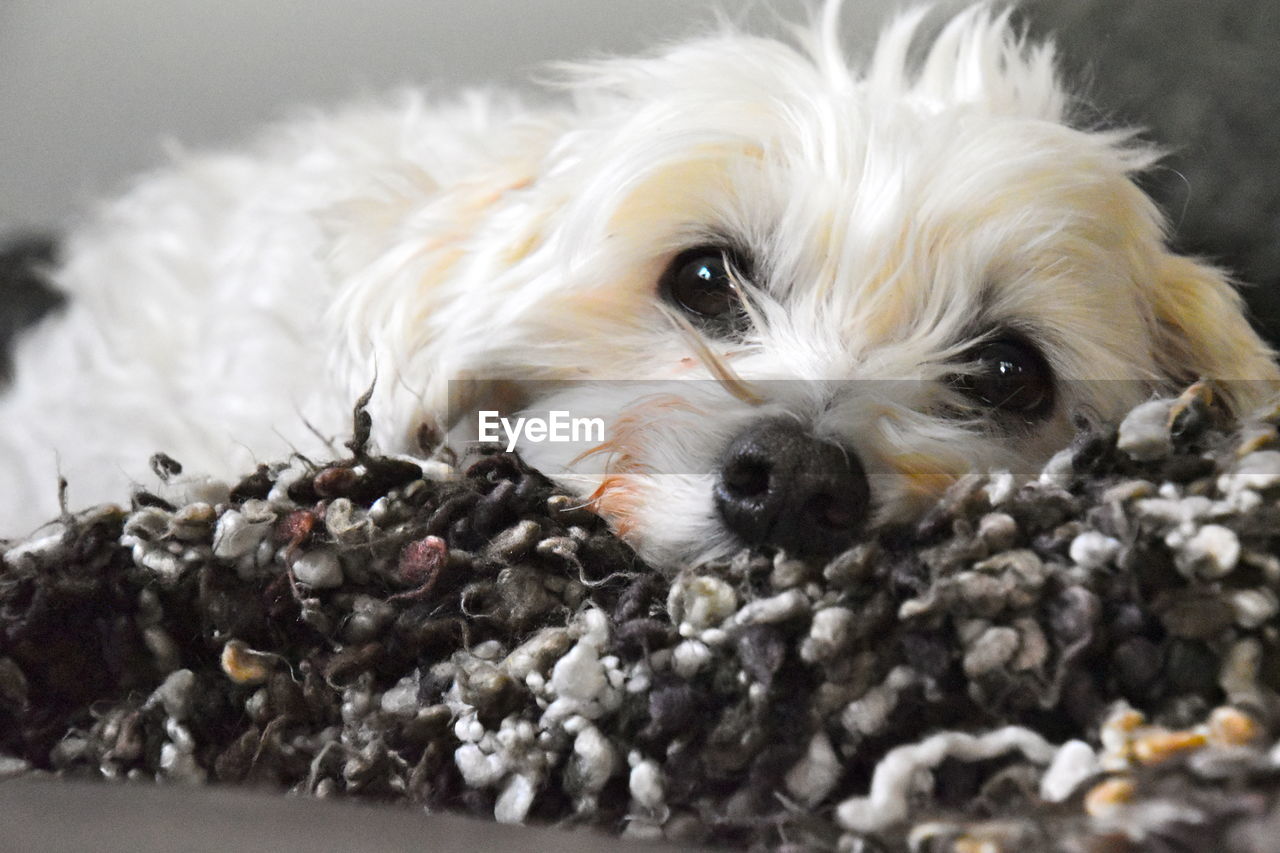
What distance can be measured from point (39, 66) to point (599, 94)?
91cm

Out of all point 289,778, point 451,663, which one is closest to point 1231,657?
point 451,663

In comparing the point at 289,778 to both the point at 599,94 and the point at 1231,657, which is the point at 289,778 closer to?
the point at 1231,657

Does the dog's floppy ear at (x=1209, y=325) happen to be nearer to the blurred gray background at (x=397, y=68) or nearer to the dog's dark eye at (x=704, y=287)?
the blurred gray background at (x=397, y=68)

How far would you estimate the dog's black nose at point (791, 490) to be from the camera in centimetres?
80

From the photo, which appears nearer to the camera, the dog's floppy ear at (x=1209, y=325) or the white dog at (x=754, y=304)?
the white dog at (x=754, y=304)

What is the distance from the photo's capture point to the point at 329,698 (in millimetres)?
735

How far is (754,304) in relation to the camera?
109cm

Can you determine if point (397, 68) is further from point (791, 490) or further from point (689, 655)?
point (689, 655)

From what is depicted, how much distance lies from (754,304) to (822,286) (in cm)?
7

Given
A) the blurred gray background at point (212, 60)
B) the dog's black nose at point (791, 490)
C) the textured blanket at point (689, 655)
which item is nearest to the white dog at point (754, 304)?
the dog's black nose at point (791, 490)

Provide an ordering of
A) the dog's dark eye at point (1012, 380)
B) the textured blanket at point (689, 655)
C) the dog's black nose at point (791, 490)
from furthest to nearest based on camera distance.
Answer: the dog's dark eye at point (1012, 380)
the dog's black nose at point (791, 490)
the textured blanket at point (689, 655)

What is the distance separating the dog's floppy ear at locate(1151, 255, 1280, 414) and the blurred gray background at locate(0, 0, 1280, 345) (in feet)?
0.13

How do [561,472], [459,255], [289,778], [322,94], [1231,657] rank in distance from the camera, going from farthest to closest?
1. [322,94]
2. [459,255]
3. [561,472]
4. [289,778]
5. [1231,657]

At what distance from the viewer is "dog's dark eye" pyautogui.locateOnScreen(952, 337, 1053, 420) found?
3.55 feet
